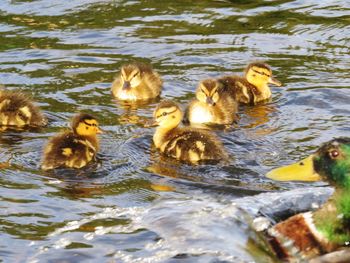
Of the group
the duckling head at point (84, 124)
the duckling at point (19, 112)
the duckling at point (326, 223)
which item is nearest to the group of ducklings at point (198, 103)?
the duckling head at point (84, 124)

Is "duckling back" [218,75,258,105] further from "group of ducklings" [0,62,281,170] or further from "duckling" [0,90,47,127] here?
"duckling" [0,90,47,127]

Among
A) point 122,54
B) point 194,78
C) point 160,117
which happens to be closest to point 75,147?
point 160,117

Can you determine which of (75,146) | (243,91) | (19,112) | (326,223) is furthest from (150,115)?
(326,223)

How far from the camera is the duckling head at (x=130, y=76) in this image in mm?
7809

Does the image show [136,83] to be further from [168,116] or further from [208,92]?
[168,116]

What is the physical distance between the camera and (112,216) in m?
5.39

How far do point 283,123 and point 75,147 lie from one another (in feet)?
5.33

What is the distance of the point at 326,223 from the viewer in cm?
500

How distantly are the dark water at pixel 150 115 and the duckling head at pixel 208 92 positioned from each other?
0.88 ft

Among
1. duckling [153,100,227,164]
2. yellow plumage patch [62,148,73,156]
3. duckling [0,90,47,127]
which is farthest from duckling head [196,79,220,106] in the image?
yellow plumage patch [62,148,73,156]

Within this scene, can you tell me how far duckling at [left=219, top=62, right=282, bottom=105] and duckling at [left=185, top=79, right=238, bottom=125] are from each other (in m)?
0.43

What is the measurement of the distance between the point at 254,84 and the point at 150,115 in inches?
32.4

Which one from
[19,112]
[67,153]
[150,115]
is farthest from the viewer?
[150,115]

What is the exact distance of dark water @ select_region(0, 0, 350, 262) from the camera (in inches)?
200
